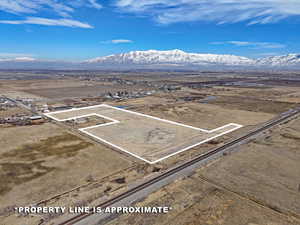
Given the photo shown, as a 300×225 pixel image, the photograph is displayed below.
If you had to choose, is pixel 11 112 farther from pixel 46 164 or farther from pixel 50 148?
pixel 46 164

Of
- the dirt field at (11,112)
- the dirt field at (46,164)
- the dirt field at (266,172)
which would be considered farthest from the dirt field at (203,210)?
the dirt field at (11,112)

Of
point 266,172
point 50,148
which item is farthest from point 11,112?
point 266,172

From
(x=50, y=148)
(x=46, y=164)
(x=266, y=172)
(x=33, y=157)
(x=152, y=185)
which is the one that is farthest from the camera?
(x=50, y=148)

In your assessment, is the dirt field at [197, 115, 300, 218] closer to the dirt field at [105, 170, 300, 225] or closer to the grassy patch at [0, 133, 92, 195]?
the dirt field at [105, 170, 300, 225]

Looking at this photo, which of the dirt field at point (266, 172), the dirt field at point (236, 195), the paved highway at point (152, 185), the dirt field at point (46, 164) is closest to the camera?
the paved highway at point (152, 185)

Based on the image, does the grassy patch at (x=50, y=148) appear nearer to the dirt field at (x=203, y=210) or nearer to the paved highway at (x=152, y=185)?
the paved highway at (x=152, y=185)

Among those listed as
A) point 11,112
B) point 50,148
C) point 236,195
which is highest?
point 236,195

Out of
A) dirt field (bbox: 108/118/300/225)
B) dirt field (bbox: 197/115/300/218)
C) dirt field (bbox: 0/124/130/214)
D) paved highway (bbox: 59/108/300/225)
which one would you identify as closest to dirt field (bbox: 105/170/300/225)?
dirt field (bbox: 108/118/300/225)

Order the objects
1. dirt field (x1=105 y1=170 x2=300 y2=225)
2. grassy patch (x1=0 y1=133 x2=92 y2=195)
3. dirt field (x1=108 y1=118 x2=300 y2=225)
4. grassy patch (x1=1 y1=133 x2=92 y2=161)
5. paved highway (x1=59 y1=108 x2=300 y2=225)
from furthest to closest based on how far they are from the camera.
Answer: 1. grassy patch (x1=1 y1=133 x2=92 y2=161)
2. grassy patch (x1=0 y1=133 x2=92 y2=195)
3. dirt field (x1=108 y1=118 x2=300 y2=225)
4. paved highway (x1=59 y1=108 x2=300 y2=225)
5. dirt field (x1=105 y1=170 x2=300 y2=225)

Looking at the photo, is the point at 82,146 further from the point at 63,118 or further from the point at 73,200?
the point at 63,118
